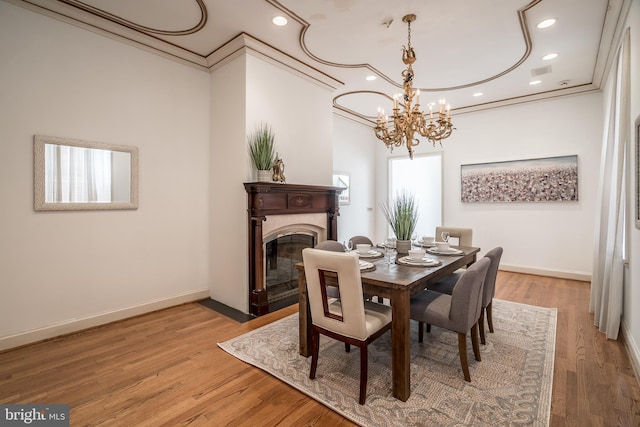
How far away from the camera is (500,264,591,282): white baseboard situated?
4832 millimetres

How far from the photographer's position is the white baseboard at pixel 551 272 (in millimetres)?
4832

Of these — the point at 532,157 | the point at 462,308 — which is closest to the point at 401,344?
the point at 462,308

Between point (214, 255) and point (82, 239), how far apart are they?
1422mm

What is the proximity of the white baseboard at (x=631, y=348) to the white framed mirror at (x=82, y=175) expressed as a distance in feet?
15.7

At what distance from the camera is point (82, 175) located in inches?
120

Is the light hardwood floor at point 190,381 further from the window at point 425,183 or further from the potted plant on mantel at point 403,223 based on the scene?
the window at point 425,183

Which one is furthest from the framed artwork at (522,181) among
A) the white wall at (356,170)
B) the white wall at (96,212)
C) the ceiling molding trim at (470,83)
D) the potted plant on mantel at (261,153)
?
the white wall at (96,212)

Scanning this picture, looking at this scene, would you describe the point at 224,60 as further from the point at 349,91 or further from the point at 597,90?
the point at 597,90

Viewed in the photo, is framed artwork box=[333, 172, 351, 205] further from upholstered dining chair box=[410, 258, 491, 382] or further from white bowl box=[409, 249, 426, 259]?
upholstered dining chair box=[410, 258, 491, 382]

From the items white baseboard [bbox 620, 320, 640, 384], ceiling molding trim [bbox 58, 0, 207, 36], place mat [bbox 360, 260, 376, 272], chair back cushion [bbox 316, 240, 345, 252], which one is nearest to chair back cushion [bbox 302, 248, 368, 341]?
place mat [bbox 360, 260, 376, 272]

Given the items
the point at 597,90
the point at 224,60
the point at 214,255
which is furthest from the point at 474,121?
the point at 214,255

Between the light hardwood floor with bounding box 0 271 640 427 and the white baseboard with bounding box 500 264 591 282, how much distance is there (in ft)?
7.16

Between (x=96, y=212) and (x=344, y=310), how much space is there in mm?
2842

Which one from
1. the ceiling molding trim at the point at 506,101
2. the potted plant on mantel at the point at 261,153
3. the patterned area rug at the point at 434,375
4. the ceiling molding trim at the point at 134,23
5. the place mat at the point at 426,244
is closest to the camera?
the patterned area rug at the point at 434,375
